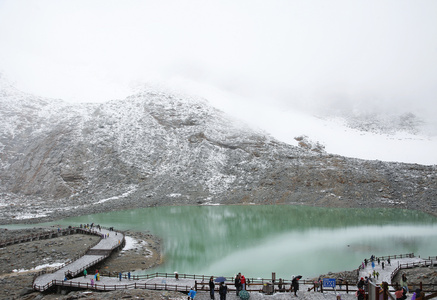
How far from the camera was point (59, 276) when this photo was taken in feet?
95.8

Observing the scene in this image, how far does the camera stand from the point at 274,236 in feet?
164

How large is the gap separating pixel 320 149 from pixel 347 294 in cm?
9541

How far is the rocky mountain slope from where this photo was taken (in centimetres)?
8294

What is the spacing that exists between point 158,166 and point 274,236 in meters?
61.8

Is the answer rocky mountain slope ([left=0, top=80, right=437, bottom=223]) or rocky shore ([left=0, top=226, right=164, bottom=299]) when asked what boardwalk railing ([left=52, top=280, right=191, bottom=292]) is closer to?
rocky shore ([left=0, top=226, right=164, bottom=299])

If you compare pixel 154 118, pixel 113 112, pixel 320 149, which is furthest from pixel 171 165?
pixel 320 149

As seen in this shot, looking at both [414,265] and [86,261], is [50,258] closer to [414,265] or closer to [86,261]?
[86,261]

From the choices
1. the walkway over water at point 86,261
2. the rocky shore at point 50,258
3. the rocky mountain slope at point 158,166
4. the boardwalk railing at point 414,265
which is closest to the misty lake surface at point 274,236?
the rocky shore at point 50,258

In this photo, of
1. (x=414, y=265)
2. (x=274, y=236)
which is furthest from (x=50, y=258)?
(x=414, y=265)

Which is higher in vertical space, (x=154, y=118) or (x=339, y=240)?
(x=154, y=118)

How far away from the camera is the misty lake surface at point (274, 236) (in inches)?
1412

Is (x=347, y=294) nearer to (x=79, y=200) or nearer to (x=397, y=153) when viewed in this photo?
(x=79, y=200)

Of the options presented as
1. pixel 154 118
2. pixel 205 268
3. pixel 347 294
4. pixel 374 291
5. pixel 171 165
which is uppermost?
pixel 154 118

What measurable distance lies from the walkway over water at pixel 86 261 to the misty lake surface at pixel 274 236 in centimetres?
649
